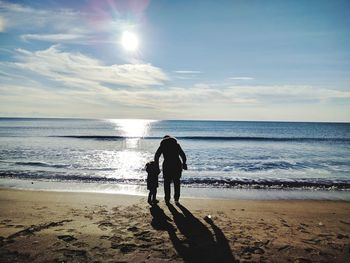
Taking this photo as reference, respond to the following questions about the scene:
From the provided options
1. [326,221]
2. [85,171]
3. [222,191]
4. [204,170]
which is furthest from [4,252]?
[204,170]

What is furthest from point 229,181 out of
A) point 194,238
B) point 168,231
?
point 194,238

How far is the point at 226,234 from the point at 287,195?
18.4 ft

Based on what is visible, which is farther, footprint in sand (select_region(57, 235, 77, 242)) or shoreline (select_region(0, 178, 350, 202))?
shoreline (select_region(0, 178, 350, 202))

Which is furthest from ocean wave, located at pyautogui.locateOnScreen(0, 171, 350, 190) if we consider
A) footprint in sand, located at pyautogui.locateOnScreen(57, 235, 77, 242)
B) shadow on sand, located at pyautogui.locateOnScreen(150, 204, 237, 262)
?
footprint in sand, located at pyautogui.locateOnScreen(57, 235, 77, 242)

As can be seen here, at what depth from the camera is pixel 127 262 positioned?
434cm

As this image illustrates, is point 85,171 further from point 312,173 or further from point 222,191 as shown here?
point 312,173

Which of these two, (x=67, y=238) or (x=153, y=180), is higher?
(x=153, y=180)

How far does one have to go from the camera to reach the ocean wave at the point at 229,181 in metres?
11.8

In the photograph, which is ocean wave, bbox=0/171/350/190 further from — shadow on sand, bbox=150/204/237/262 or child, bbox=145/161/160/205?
shadow on sand, bbox=150/204/237/262

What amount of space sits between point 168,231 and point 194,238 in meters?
0.59

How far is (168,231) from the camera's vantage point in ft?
18.9

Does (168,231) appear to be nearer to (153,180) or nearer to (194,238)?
(194,238)

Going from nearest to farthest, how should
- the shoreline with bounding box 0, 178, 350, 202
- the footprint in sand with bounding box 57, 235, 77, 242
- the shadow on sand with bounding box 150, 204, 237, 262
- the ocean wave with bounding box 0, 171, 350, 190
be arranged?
1. the shadow on sand with bounding box 150, 204, 237, 262
2. the footprint in sand with bounding box 57, 235, 77, 242
3. the shoreline with bounding box 0, 178, 350, 202
4. the ocean wave with bounding box 0, 171, 350, 190

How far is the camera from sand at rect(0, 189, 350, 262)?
4629 mm
